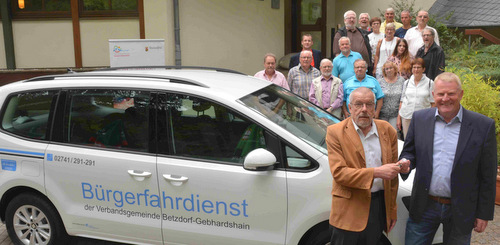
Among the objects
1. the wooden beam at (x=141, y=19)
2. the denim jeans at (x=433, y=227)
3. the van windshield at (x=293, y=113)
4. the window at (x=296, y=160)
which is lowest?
the denim jeans at (x=433, y=227)

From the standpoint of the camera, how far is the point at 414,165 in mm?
3447

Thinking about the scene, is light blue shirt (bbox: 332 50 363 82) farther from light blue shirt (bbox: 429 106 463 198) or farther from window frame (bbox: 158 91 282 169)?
light blue shirt (bbox: 429 106 463 198)

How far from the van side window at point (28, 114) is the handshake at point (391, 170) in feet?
10.0

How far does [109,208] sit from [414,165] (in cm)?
256

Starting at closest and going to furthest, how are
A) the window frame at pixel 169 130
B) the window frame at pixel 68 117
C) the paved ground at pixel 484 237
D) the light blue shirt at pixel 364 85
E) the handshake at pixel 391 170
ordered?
1. the handshake at pixel 391 170
2. the window frame at pixel 169 130
3. the window frame at pixel 68 117
4. the paved ground at pixel 484 237
5. the light blue shirt at pixel 364 85

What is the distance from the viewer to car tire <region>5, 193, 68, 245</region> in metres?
4.60

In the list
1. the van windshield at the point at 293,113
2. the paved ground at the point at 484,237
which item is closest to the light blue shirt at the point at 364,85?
the van windshield at the point at 293,113

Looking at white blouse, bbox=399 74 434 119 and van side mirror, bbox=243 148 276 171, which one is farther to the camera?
white blouse, bbox=399 74 434 119

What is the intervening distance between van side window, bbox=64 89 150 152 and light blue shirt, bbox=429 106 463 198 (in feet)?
7.58

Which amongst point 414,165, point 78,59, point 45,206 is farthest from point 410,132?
point 78,59

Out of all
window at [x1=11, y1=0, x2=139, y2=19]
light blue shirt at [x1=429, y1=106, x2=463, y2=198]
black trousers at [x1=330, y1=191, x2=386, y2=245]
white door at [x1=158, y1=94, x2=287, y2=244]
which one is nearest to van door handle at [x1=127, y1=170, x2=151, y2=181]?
white door at [x1=158, y1=94, x2=287, y2=244]

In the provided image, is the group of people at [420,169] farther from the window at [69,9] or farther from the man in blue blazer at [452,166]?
the window at [69,9]

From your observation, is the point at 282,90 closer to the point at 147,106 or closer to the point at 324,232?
the point at 147,106

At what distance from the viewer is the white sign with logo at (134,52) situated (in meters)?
9.34
